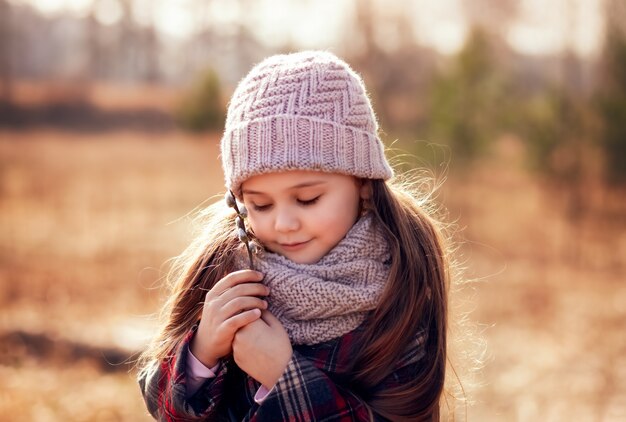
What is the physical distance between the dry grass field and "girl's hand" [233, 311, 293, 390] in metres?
0.78

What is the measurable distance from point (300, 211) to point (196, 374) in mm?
480

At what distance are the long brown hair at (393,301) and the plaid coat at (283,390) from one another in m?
0.03

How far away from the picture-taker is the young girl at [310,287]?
5.73ft

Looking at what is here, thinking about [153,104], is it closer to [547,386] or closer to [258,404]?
[547,386]

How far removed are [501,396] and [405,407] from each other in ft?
14.4

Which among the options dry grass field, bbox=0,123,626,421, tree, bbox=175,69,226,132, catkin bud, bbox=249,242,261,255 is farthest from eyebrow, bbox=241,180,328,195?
tree, bbox=175,69,226,132

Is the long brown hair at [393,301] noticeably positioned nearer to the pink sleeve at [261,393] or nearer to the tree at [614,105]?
the pink sleeve at [261,393]

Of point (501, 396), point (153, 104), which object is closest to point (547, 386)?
point (501, 396)

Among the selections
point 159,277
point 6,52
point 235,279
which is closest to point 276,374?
point 235,279

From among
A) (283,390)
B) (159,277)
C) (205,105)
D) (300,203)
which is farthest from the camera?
(205,105)

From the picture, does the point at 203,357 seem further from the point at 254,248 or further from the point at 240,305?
the point at 254,248

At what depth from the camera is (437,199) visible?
13484mm

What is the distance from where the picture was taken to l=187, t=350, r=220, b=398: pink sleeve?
1.80 m

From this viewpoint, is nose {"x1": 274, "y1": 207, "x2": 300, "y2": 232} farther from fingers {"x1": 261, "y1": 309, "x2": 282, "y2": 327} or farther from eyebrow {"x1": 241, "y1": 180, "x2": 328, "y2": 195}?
fingers {"x1": 261, "y1": 309, "x2": 282, "y2": 327}
